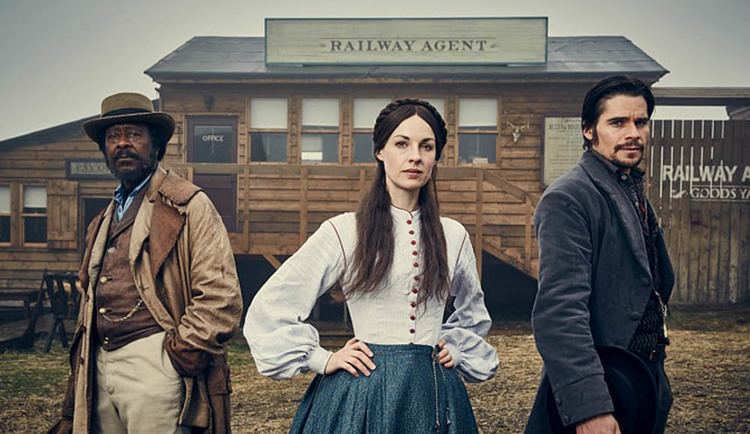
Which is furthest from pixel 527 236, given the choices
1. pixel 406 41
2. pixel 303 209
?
pixel 406 41

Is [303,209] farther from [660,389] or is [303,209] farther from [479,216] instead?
[660,389]

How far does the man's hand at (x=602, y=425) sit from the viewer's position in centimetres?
216

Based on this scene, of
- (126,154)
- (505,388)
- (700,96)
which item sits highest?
(700,96)

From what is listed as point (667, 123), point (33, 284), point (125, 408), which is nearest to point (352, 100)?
point (667, 123)

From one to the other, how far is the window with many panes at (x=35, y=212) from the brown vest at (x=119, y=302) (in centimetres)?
1299

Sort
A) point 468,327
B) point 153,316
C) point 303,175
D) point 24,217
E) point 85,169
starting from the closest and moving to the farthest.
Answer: point 468,327
point 153,316
point 303,175
point 85,169
point 24,217

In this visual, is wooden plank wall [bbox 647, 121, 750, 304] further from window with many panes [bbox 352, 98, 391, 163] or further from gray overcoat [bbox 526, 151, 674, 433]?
gray overcoat [bbox 526, 151, 674, 433]

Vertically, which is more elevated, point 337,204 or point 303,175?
point 303,175

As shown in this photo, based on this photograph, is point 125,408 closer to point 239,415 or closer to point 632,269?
point 632,269

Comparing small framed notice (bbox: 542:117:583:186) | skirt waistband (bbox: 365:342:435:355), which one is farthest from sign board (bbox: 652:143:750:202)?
skirt waistband (bbox: 365:342:435:355)

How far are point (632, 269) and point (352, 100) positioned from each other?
36.1ft

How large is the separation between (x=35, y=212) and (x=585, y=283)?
14.6 metres

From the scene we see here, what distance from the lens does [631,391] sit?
7.39 feet

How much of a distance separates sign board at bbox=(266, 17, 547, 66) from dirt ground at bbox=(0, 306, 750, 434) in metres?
5.71
